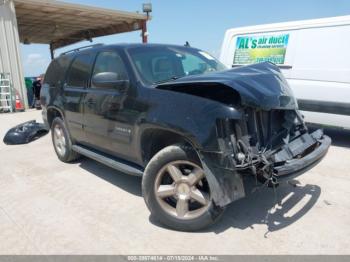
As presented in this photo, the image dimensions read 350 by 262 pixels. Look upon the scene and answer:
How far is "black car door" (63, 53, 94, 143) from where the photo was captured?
16.3 ft

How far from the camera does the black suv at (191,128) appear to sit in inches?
118

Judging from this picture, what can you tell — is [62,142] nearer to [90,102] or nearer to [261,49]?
[90,102]

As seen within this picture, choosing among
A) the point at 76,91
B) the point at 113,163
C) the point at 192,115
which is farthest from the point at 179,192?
the point at 76,91

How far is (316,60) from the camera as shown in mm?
6414

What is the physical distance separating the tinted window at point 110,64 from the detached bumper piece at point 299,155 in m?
1.99

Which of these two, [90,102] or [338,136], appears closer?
[90,102]

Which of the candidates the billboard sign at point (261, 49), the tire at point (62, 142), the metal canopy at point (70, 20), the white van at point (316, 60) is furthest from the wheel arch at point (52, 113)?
the metal canopy at point (70, 20)

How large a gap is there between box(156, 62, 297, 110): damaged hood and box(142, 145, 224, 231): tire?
659 mm

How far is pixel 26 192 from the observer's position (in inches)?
185

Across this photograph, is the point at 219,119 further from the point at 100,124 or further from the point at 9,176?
the point at 9,176

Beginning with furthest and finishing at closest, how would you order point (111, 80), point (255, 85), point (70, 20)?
point (70, 20) → point (111, 80) → point (255, 85)

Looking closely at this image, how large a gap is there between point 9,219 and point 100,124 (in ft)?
5.02

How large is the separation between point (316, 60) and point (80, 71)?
4241 millimetres

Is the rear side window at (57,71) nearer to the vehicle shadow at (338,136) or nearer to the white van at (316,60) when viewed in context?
the white van at (316,60)
